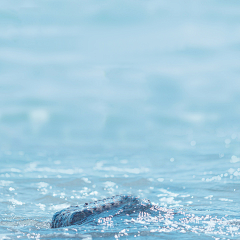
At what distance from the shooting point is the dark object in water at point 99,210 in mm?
5074

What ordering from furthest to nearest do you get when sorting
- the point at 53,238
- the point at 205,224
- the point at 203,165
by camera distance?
the point at 203,165 < the point at 205,224 < the point at 53,238

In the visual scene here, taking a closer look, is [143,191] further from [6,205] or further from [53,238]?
[53,238]

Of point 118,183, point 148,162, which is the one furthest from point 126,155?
point 118,183

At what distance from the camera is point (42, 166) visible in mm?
13734

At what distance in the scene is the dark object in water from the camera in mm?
5074

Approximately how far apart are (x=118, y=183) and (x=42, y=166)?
4.39m

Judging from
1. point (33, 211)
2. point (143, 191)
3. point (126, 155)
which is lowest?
point (33, 211)

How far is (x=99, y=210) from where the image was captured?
5195mm

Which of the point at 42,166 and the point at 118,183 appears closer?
the point at 118,183

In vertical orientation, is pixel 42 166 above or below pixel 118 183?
above

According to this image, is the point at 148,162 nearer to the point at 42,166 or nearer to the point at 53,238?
the point at 42,166

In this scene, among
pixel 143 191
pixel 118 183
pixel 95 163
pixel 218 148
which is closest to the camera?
pixel 143 191

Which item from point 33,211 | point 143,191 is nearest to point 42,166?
point 143,191

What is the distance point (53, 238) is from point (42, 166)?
9.59m
